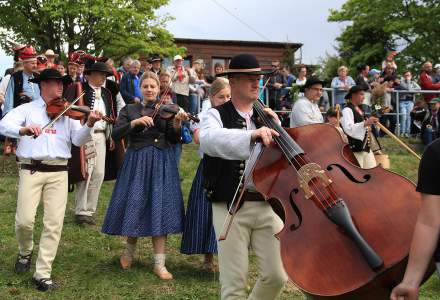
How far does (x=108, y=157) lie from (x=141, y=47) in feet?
66.2

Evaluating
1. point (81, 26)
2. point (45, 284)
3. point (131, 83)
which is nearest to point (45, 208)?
point (45, 284)

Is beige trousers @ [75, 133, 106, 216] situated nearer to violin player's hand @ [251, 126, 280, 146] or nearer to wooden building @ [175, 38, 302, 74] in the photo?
violin player's hand @ [251, 126, 280, 146]

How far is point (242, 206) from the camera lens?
4.18 m

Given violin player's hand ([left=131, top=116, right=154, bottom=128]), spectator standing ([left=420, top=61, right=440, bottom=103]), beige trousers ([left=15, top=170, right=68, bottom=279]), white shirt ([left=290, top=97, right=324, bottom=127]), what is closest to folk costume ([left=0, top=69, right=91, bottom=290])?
beige trousers ([left=15, top=170, right=68, bottom=279])

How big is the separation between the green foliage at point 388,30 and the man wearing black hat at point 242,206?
30.6 meters

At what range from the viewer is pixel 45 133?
575 cm

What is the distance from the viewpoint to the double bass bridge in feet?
11.2

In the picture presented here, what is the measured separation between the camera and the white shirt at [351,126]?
28.0 feet

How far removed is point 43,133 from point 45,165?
31 cm

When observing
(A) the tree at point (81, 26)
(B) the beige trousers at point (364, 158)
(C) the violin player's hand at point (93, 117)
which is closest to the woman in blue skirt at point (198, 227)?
(C) the violin player's hand at point (93, 117)

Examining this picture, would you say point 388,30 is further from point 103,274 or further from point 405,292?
point 405,292

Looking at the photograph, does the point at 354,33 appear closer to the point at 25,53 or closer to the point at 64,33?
the point at 64,33

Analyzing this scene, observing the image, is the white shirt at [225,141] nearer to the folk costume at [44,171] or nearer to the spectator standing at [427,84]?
the folk costume at [44,171]

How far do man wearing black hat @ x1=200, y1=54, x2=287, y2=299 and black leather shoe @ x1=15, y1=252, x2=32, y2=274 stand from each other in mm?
2664
